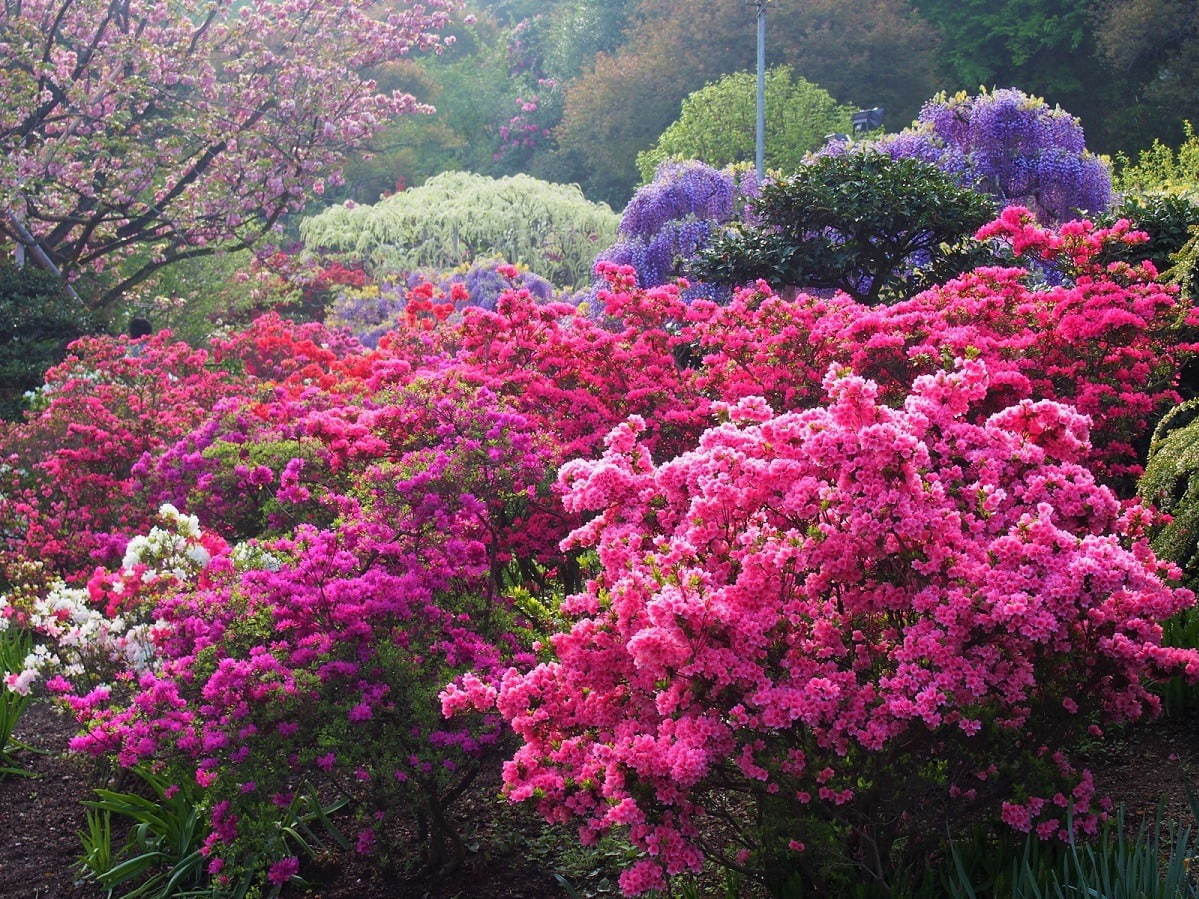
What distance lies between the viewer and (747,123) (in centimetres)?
2525

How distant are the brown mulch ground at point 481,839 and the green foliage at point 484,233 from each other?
15.5 m

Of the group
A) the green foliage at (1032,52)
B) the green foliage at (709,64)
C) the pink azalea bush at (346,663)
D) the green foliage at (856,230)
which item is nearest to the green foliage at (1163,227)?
the green foliage at (856,230)

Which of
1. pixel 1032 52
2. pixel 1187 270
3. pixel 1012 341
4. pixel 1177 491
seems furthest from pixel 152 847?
pixel 1032 52

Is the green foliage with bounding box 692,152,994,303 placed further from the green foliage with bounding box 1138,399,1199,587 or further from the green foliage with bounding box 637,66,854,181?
the green foliage with bounding box 637,66,854,181

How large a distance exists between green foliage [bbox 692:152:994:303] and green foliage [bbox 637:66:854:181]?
15191 millimetres

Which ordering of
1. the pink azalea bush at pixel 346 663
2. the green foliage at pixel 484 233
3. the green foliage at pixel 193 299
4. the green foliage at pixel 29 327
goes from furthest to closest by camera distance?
the green foliage at pixel 484 233
the green foliage at pixel 193 299
the green foliage at pixel 29 327
the pink azalea bush at pixel 346 663

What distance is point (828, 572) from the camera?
124 inches

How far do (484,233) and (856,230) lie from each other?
1191cm

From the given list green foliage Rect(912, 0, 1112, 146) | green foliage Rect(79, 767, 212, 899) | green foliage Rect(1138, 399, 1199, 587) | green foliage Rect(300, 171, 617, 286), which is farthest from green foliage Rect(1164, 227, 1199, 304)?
green foliage Rect(912, 0, 1112, 146)

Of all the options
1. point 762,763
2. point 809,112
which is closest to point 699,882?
point 762,763

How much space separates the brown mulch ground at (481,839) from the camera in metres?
4.21

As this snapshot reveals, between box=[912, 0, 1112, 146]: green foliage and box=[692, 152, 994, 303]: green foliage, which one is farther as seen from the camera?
box=[912, 0, 1112, 146]: green foliage

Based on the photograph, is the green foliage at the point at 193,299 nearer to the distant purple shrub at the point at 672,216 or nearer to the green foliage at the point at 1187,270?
the distant purple shrub at the point at 672,216

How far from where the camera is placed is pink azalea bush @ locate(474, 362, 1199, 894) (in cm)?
301
